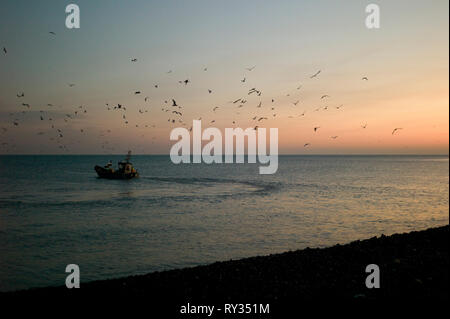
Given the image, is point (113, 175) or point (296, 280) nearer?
point (296, 280)

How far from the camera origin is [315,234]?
19469mm

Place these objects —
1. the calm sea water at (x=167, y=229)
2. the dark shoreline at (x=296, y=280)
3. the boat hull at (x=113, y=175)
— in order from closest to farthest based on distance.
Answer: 1. the dark shoreline at (x=296, y=280)
2. the calm sea water at (x=167, y=229)
3. the boat hull at (x=113, y=175)

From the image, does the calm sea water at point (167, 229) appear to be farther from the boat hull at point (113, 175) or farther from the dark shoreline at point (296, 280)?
the boat hull at point (113, 175)

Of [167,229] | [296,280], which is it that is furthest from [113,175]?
[296,280]

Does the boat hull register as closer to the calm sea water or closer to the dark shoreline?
the calm sea water

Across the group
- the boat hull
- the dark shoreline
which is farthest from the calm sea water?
the boat hull

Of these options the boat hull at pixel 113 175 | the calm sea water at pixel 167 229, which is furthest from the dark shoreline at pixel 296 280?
the boat hull at pixel 113 175

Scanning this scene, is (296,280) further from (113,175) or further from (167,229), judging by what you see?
(113,175)

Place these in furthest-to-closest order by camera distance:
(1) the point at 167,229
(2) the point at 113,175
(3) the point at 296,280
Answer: (2) the point at 113,175
(1) the point at 167,229
(3) the point at 296,280

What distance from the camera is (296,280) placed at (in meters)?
9.31

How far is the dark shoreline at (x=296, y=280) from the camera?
8070 mm

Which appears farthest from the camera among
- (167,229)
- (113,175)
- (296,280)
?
(113,175)

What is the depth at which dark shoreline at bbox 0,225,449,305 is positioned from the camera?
26.5 feet

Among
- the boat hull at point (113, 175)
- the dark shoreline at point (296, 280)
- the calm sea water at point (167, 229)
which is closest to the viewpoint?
the dark shoreline at point (296, 280)
